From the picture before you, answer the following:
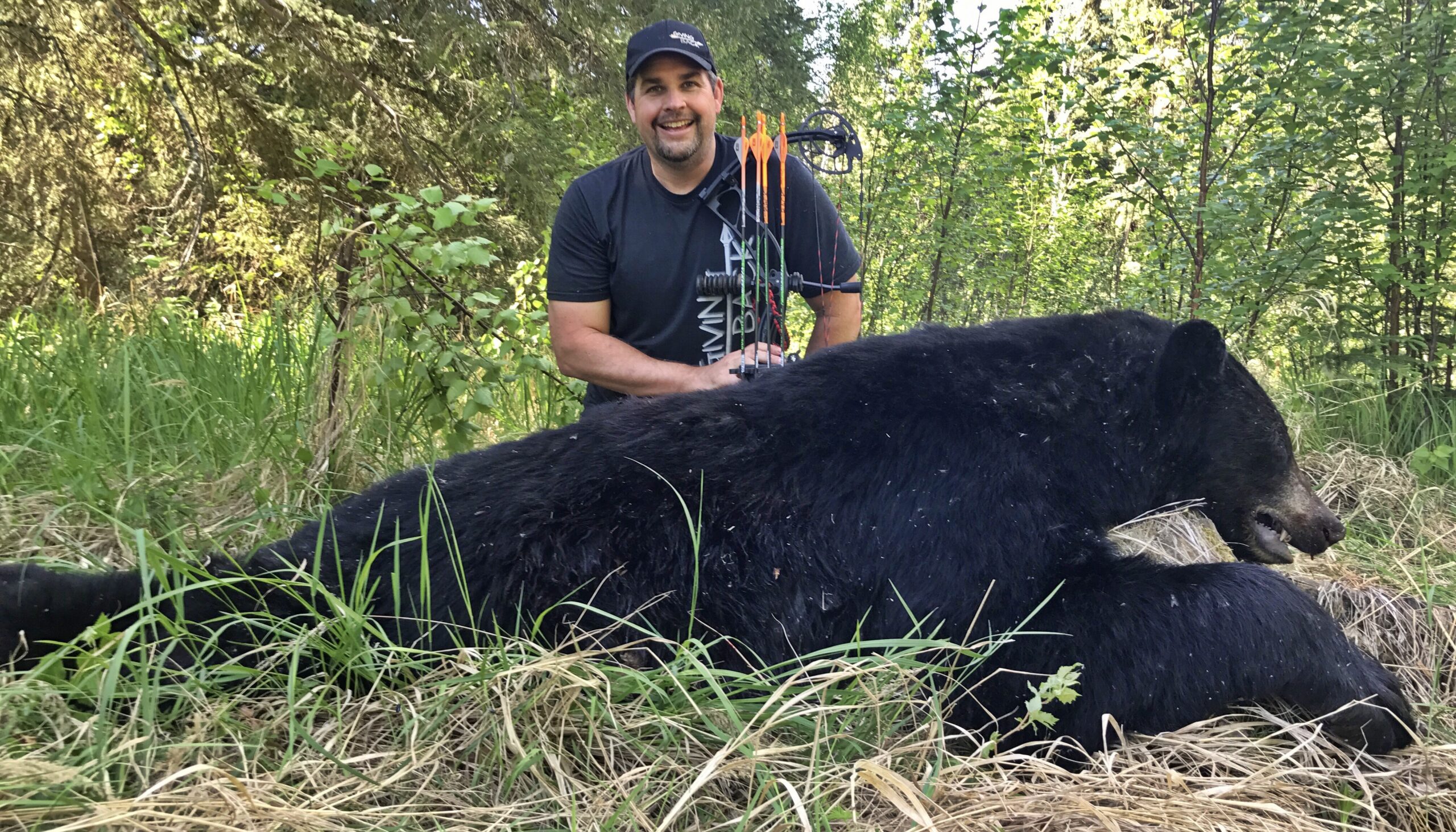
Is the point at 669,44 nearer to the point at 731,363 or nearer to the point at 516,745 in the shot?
the point at 731,363

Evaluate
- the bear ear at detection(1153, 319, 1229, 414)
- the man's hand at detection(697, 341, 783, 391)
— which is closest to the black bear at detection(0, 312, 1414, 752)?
the bear ear at detection(1153, 319, 1229, 414)

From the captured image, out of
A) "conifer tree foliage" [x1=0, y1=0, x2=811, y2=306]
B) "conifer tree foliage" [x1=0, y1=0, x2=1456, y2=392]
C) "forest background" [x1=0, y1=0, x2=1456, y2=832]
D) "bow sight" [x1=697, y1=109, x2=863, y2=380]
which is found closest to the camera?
"forest background" [x1=0, y1=0, x2=1456, y2=832]

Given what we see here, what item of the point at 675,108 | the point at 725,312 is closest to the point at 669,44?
the point at 675,108

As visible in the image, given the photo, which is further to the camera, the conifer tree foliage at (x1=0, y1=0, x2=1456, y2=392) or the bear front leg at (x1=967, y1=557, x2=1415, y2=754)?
the conifer tree foliage at (x1=0, y1=0, x2=1456, y2=392)

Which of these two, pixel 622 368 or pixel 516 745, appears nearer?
pixel 516 745

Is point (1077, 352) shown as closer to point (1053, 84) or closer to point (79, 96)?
point (1053, 84)

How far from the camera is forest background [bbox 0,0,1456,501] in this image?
3.43m

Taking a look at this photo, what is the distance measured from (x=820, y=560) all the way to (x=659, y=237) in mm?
1928

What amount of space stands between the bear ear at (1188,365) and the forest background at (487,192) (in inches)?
80.5

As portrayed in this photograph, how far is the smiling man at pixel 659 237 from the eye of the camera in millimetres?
3553

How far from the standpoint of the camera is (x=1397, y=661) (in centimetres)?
248

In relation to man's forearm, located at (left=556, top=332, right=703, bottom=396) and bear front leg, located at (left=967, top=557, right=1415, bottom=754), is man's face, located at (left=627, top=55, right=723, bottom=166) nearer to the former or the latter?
man's forearm, located at (left=556, top=332, right=703, bottom=396)

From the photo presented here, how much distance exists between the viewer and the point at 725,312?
365 cm

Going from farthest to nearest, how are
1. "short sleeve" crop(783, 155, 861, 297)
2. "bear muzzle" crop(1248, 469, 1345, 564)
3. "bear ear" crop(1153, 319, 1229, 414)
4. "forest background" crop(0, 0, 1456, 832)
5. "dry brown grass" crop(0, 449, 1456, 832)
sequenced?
"short sleeve" crop(783, 155, 861, 297), "bear muzzle" crop(1248, 469, 1345, 564), "bear ear" crop(1153, 319, 1229, 414), "forest background" crop(0, 0, 1456, 832), "dry brown grass" crop(0, 449, 1456, 832)
